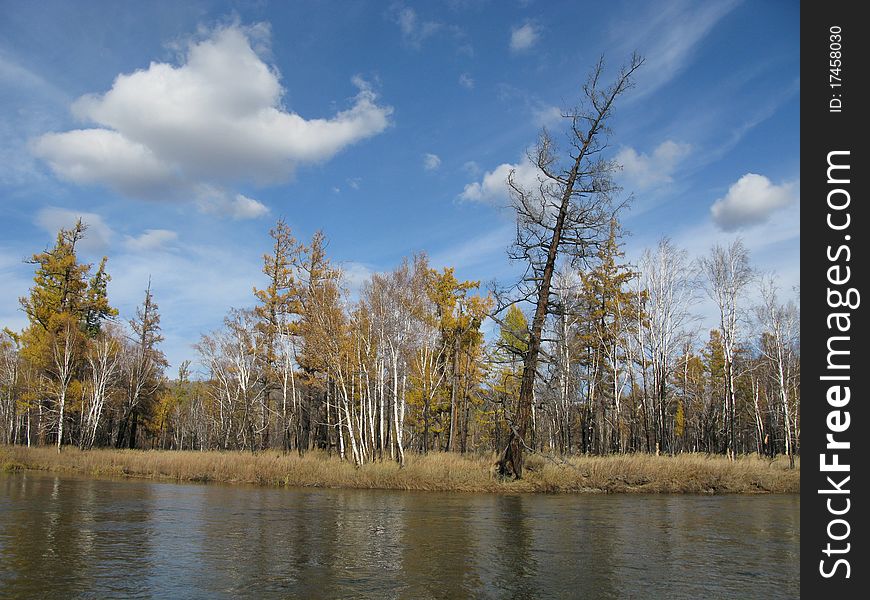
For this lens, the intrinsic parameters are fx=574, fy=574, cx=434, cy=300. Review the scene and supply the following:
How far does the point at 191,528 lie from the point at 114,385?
37370 mm

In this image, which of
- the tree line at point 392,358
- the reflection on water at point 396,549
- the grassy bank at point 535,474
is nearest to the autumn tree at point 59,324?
the tree line at point 392,358

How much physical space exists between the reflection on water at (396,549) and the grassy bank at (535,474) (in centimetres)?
379

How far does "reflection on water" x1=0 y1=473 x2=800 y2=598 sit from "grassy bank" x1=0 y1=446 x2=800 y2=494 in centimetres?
379

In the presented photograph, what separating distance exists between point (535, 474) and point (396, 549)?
13023mm

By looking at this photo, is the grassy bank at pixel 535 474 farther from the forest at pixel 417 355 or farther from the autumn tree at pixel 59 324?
the autumn tree at pixel 59 324

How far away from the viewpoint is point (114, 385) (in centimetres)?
4456

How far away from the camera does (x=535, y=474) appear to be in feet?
73.0

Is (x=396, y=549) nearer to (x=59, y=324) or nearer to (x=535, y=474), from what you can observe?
(x=535, y=474)

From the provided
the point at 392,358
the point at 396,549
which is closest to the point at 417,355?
the point at 392,358

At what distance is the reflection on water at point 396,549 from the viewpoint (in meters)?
7.52
